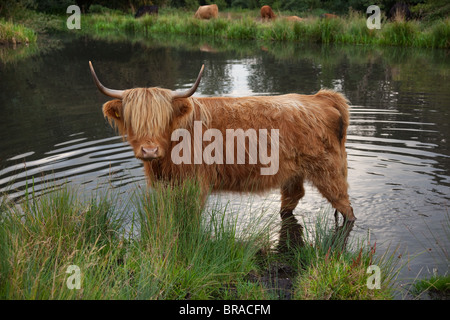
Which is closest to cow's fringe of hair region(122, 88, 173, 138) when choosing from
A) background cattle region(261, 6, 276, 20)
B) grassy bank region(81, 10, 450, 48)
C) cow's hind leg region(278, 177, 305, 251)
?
cow's hind leg region(278, 177, 305, 251)

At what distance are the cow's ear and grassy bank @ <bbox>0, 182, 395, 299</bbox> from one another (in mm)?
645

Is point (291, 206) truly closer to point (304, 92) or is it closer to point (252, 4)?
point (304, 92)

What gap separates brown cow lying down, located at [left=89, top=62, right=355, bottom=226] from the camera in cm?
343

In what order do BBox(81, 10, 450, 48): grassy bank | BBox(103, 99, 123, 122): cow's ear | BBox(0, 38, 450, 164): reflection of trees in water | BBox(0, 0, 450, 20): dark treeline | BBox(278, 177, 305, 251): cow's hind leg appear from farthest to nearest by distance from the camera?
BBox(0, 0, 450, 20): dark treeline < BBox(81, 10, 450, 48): grassy bank < BBox(0, 38, 450, 164): reflection of trees in water < BBox(278, 177, 305, 251): cow's hind leg < BBox(103, 99, 123, 122): cow's ear

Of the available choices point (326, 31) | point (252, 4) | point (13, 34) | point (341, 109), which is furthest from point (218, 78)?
point (252, 4)

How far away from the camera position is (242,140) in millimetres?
3551

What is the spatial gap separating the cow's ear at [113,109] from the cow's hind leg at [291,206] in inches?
55.9

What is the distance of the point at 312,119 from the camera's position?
144 inches

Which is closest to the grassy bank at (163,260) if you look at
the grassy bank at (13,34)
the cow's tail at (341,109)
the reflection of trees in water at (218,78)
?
the cow's tail at (341,109)

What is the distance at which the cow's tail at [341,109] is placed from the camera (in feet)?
12.5

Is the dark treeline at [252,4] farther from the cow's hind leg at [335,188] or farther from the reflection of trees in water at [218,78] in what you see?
the cow's hind leg at [335,188]

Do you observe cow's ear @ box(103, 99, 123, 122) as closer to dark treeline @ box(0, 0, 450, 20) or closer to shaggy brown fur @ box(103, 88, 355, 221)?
shaggy brown fur @ box(103, 88, 355, 221)

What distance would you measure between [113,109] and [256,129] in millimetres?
1067

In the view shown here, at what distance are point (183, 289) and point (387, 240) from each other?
184cm
